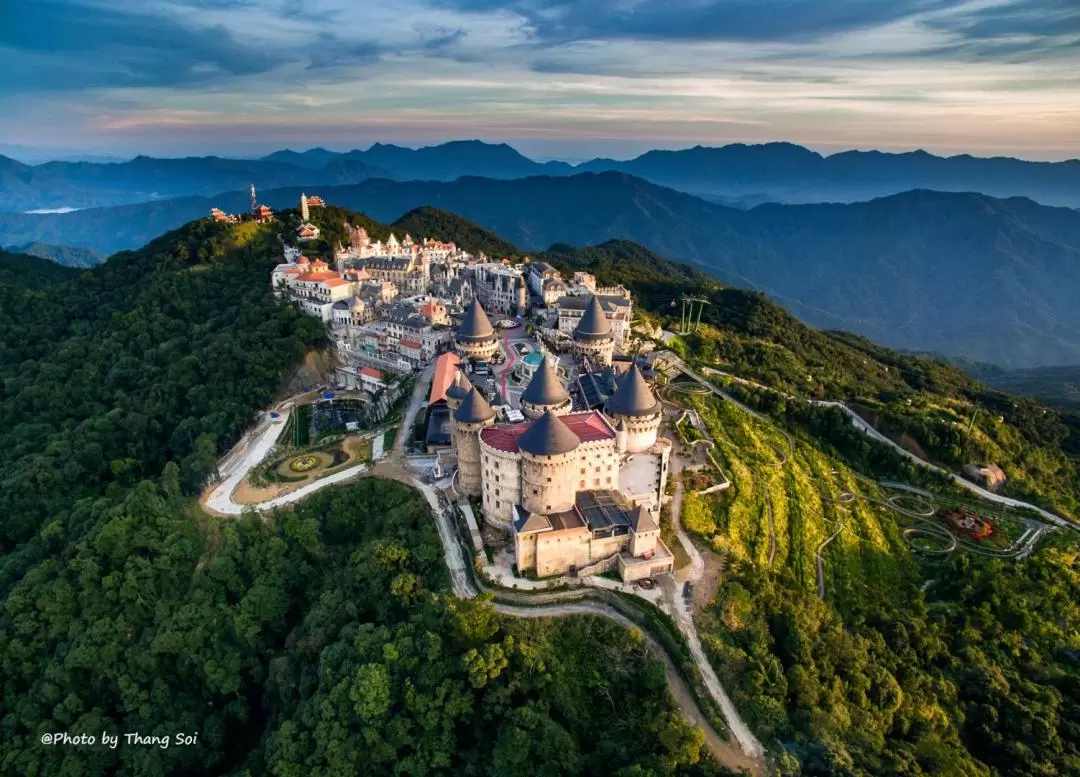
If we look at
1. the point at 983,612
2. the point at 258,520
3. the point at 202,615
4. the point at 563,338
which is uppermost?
the point at 563,338

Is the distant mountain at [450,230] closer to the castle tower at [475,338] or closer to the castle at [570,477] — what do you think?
the castle tower at [475,338]

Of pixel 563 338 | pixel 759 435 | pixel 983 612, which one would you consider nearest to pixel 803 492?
pixel 759 435

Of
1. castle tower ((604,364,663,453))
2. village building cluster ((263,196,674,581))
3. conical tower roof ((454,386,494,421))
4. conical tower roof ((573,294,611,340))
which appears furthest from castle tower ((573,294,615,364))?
conical tower roof ((454,386,494,421))

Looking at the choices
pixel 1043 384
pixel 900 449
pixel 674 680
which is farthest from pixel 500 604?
pixel 1043 384

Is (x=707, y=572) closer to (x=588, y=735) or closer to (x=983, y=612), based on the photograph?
(x=588, y=735)

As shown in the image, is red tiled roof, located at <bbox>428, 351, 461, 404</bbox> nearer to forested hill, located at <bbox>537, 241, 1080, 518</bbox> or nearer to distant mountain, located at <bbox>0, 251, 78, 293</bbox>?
forested hill, located at <bbox>537, 241, 1080, 518</bbox>
